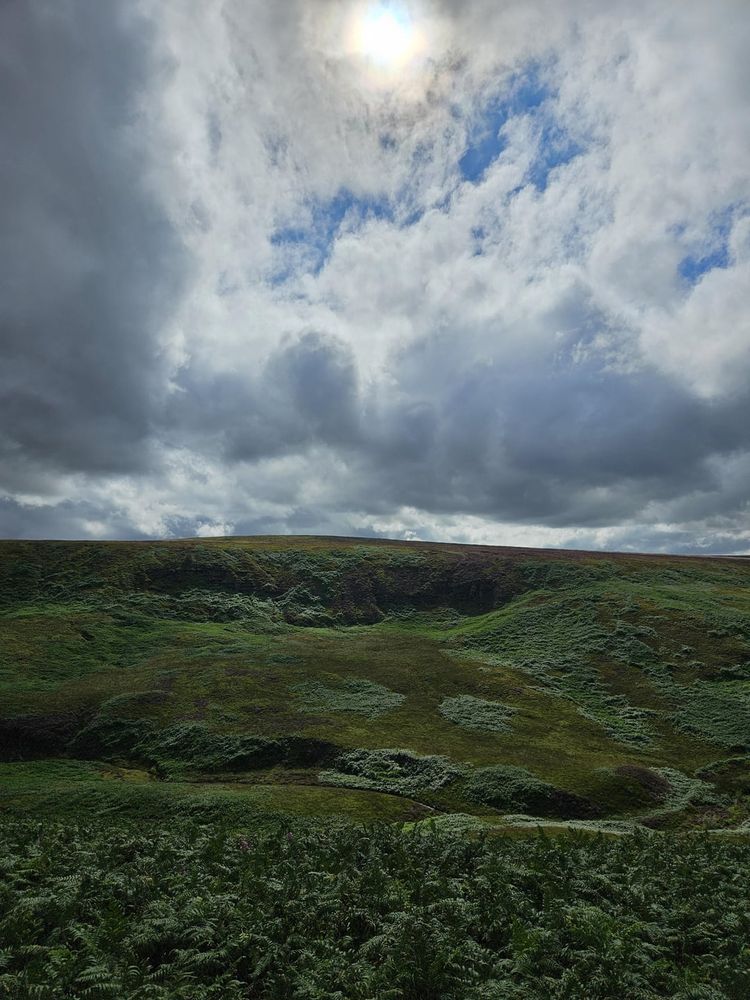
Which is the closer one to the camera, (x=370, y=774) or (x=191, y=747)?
(x=370, y=774)

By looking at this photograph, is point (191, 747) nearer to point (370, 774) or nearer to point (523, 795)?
point (370, 774)

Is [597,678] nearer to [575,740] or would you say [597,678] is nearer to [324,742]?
[575,740]

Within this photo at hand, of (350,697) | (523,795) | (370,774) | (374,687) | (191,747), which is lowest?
(523,795)

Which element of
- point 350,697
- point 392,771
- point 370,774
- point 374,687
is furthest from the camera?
point 374,687

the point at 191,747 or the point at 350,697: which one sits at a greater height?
the point at 350,697

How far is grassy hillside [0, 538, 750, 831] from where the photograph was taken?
34.9 metres

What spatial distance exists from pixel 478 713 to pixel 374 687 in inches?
400

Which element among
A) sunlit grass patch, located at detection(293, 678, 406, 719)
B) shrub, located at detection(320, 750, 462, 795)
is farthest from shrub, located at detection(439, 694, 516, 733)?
shrub, located at detection(320, 750, 462, 795)

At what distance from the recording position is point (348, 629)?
84625 mm

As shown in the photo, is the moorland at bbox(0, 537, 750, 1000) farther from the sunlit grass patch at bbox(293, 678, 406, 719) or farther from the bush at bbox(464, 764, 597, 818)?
the sunlit grass patch at bbox(293, 678, 406, 719)

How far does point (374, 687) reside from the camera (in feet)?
179

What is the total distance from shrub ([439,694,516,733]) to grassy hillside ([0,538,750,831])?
0.97ft

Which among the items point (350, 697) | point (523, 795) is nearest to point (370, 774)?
point (523, 795)

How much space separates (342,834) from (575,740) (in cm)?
3102
